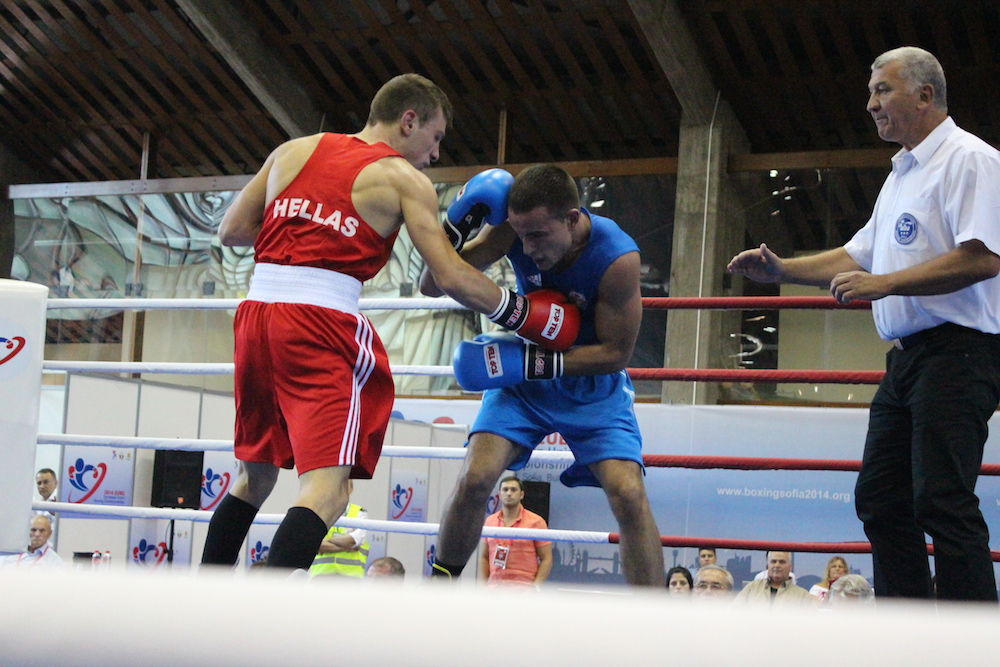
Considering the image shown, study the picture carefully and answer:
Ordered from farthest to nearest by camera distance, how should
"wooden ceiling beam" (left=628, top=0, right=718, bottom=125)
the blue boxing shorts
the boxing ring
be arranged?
"wooden ceiling beam" (left=628, top=0, right=718, bottom=125) → the blue boxing shorts → the boxing ring

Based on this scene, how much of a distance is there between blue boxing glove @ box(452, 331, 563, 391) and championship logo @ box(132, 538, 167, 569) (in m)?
4.40

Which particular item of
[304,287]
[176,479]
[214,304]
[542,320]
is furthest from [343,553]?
[304,287]

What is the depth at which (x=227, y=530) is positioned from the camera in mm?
1989

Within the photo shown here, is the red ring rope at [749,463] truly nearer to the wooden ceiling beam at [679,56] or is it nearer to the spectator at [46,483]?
the spectator at [46,483]

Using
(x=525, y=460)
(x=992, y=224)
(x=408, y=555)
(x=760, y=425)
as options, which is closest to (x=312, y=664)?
(x=992, y=224)

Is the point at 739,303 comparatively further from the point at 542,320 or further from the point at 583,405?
the point at 542,320

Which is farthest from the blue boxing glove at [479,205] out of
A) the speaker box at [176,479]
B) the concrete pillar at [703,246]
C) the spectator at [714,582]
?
the concrete pillar at [703,246]

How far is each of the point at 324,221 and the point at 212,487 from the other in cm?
488

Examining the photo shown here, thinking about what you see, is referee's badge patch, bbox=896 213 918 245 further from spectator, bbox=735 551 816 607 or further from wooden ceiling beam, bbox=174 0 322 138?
wooden ceiling beam, bbox=174 0 322 138

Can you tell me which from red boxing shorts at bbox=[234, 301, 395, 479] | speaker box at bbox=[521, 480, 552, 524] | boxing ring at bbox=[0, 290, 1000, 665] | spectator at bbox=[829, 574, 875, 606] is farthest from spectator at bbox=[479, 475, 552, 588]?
boxing ring at bbox=[0, 290, 1000, 665]

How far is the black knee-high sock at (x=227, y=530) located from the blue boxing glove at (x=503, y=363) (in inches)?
21.3

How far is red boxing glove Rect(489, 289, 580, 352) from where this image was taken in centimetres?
214

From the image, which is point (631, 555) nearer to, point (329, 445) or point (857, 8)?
point (329, 445)

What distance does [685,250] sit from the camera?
827 centimetres
